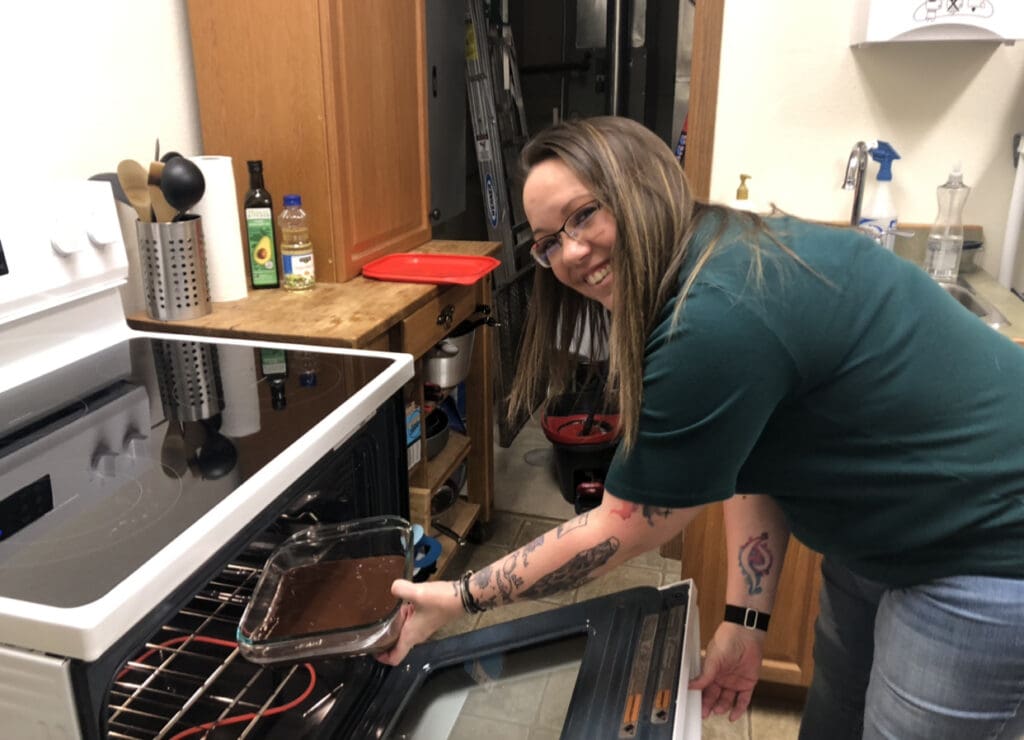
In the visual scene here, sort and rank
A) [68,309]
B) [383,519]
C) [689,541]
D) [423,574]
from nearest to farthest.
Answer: [383,519] → [68,309] → [689,541] → [423,574]

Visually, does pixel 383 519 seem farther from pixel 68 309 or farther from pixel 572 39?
pixel 572 39

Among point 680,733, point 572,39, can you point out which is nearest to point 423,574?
point 680,733

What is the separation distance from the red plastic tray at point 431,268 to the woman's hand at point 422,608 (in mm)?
958

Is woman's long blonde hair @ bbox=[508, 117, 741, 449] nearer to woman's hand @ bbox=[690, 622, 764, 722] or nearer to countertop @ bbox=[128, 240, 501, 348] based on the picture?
woman's hand @ bbox=[690, 622, 764, 722]

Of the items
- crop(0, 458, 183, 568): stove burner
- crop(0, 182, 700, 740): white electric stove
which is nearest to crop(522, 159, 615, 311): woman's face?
crop(0, 182, 700, 740): white electric stove

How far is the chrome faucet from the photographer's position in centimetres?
180

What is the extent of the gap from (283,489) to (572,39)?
345 cm

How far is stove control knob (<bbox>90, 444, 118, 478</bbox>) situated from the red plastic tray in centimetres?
92

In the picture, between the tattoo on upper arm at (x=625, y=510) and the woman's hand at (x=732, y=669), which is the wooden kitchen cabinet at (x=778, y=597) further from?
the tattoo on upper arm at (x=625, y=510)

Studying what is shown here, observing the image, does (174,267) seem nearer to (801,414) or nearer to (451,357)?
(451,357)

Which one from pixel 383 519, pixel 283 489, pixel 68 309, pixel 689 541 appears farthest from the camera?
pixel 689 541

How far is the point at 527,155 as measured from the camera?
3.02ft

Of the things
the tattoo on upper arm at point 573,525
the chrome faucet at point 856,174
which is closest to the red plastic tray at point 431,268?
the chrome faucet at point 856,174

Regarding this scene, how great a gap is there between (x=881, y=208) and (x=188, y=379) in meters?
1.53
